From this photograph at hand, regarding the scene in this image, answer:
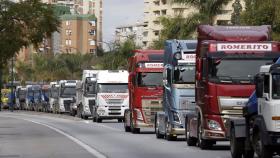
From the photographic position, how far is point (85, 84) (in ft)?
204

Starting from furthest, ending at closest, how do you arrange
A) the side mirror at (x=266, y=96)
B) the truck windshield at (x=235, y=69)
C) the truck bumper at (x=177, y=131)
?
the truck bumper at (x=177, y=131) → the truck windshield at (x=235, y=69) → the side mirror at (x=266, y=96)

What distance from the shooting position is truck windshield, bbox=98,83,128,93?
5438 cm

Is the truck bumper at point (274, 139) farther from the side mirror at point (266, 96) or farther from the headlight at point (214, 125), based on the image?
the headlight at point (214, 125)

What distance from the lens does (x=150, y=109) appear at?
1478 inches

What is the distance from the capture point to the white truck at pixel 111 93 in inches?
2137

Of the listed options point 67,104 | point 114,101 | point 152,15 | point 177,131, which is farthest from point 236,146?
point 152,15

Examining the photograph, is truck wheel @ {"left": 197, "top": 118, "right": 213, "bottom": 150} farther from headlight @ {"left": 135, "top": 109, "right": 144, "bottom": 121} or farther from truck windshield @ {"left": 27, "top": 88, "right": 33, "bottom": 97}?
truck windshield @ {"left": 27, "top": 88, "right": 33, "bottom": 97}

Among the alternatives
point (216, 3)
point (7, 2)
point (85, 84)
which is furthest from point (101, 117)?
point (7, 2)

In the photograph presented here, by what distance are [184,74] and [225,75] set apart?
19.2ft

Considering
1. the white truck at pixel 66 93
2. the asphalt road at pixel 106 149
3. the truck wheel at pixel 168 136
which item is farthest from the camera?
the white truck at pixel 66 93

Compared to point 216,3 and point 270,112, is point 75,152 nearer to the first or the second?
point 270,112

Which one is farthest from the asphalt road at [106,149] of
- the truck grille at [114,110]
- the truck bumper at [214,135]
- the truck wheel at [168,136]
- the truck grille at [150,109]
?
the truck grille at [114,110]

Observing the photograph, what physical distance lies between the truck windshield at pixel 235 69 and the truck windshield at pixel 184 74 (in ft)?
18.2

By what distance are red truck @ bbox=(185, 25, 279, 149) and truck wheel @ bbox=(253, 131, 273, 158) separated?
4257 millimetres
